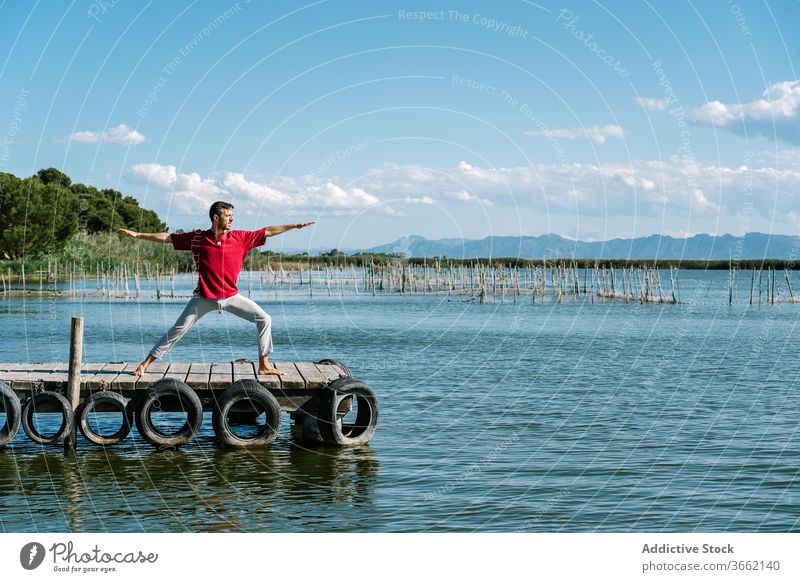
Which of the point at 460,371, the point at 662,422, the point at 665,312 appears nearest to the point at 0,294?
the point at 665,312

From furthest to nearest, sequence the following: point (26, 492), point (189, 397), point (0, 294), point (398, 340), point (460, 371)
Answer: point (0, 294) → point (398, 340) → point (460, 371) → point (189, 397) → point (26, 492)

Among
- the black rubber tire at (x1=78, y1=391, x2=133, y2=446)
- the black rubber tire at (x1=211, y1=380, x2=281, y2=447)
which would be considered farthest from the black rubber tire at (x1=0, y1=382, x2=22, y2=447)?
the black rubber tire at (x1=211, y1=380, x2=281, y2=447)

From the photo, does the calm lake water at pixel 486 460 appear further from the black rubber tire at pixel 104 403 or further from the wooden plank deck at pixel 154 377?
the wooden plank deck at pixel 154 377

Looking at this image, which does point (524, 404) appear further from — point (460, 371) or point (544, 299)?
point (544, 299)

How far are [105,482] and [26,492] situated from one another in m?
1.03

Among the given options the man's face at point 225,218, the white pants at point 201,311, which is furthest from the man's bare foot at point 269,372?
the man's face at point 225,218

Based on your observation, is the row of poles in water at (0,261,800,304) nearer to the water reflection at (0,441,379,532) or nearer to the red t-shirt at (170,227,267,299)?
the water reflection at (0,441,379,532)

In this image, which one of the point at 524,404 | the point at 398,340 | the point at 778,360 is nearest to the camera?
the point at 524,404

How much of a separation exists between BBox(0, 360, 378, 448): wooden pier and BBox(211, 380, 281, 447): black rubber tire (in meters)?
0.01

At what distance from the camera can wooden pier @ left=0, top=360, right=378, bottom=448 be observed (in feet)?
48.6

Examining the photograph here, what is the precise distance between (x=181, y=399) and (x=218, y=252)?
2.50 m

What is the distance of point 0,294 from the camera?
2650 inches

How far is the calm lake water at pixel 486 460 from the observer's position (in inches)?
480

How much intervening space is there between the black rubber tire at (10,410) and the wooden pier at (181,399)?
0.01m
